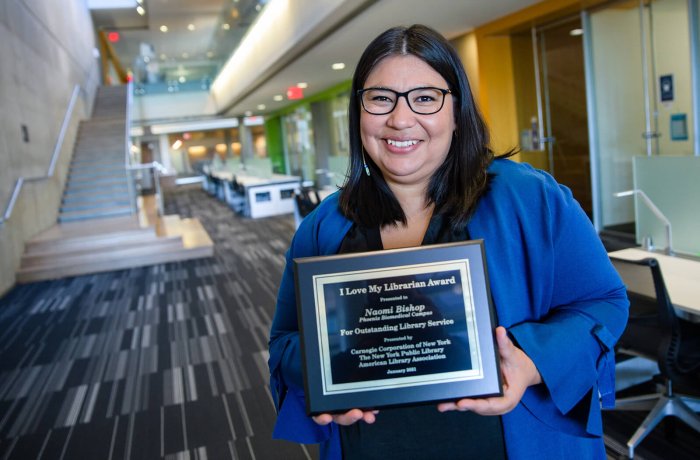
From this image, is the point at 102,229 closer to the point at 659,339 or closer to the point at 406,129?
the point at 659,339

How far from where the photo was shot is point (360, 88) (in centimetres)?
119

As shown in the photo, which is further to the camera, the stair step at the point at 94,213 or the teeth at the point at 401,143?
the stair step at the point at 94,213

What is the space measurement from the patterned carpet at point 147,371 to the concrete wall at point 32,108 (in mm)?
1270

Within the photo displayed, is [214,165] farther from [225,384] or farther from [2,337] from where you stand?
[225,384]

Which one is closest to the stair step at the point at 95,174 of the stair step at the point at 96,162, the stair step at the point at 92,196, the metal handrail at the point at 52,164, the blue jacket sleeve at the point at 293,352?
the stair step at the point at 96,162

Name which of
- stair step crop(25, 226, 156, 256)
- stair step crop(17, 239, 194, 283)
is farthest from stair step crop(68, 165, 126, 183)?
stair step crop(17, 239, 194, 283)

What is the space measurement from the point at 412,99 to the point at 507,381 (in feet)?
1.67

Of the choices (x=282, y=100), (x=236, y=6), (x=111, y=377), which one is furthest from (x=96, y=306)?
(x=282, y=100)

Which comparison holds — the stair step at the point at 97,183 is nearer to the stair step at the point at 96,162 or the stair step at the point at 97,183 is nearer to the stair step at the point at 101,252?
the stair step at the point at 96,162

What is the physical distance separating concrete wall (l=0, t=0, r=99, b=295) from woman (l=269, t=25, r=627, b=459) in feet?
24.8

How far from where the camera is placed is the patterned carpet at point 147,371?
328 cm

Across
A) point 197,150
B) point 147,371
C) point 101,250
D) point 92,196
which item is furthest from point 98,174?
point 197,150

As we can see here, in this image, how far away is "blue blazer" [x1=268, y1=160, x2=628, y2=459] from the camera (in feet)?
3.45

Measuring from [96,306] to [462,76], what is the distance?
246 inches
